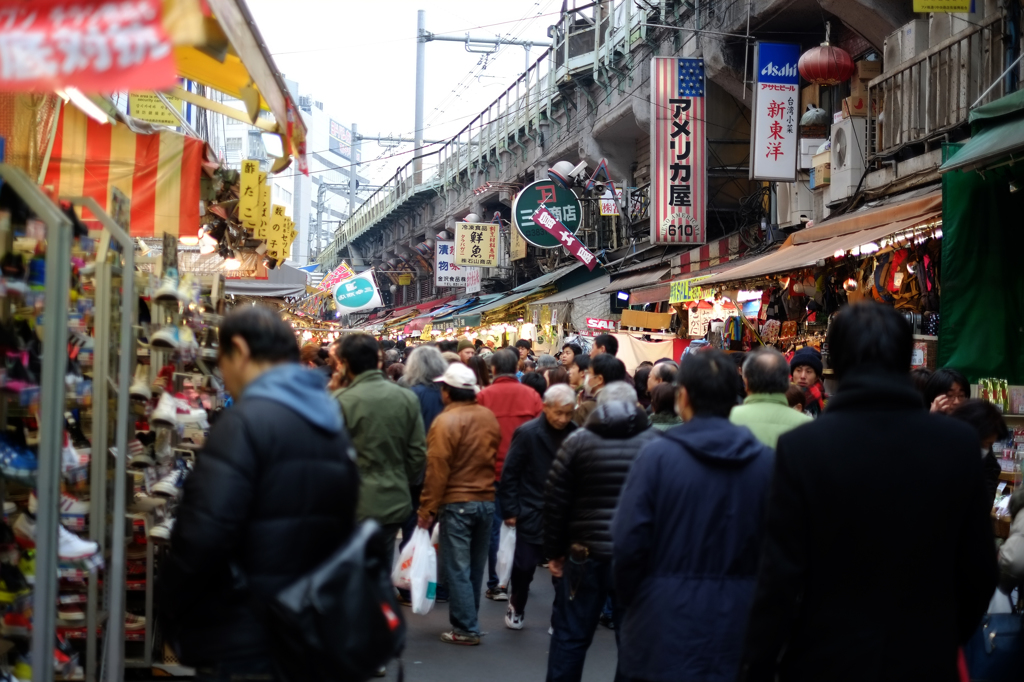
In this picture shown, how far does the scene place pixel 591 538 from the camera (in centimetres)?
490

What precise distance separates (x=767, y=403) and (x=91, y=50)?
3.24 m

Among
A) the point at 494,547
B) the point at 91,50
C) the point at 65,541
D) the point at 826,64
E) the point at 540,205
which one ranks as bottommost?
the point at 494,547

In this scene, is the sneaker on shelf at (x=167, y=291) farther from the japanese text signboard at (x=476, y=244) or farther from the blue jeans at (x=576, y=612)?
the japanese text signboard at (x=476, y=244)

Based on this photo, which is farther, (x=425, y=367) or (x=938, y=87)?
(x=938, y=87)

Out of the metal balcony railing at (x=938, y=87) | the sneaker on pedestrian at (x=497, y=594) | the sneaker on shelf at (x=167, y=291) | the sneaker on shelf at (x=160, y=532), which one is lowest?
the sneaker on pedestrian at (x=497, y=594)

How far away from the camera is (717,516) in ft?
12.2

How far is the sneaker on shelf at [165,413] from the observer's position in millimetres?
5086

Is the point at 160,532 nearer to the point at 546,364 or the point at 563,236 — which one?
the point at 546,364

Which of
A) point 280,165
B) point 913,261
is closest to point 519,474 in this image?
point 280,165

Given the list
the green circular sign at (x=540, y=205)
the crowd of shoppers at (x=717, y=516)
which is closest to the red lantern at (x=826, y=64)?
the crowd of shoppers at (x=717, y=516)

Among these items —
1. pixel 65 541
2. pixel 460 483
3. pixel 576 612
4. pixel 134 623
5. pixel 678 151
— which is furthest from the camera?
pixel 678 151

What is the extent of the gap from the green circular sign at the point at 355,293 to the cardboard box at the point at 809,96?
8.35m

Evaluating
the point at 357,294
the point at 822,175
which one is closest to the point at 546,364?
the point at 822,175

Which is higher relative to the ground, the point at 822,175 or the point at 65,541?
the point at 822,175
